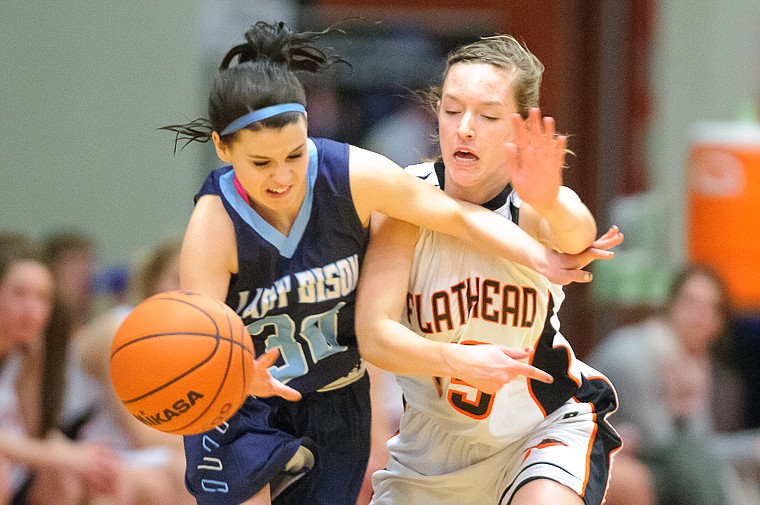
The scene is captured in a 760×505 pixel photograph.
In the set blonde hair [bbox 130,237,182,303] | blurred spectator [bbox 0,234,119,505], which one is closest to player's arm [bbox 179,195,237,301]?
blurred spectator [bbox 0,234,119,505]

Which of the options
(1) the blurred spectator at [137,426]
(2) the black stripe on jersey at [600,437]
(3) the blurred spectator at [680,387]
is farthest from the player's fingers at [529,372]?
(3) the blurred spectator at [680,387]

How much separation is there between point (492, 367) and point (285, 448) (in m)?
0.75

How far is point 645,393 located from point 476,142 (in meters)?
3.48

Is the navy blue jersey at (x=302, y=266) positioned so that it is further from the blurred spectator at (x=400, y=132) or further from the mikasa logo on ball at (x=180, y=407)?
the blurred spectator at (x=400, y=132)

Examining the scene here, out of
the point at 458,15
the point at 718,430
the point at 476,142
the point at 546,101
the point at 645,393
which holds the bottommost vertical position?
the point at 718,430

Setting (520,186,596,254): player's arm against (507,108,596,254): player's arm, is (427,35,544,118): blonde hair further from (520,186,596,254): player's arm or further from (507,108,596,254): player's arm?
(520,186,596,254): player's arm

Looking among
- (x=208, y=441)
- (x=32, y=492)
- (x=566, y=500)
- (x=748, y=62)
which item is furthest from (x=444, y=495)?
(x=748, y=62)

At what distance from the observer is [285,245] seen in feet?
11.8

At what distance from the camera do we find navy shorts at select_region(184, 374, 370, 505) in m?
3.64

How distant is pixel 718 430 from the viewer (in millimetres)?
7160

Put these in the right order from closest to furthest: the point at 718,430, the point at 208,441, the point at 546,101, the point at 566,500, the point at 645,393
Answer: the point at 566,500 < the point at 208,441 < the point at 645,393 < the point at 718,430 < the point at 546,101

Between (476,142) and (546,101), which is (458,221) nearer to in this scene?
(476,142)

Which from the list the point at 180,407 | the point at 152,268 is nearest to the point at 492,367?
the point at 180,407

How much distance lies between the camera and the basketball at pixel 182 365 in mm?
3191
